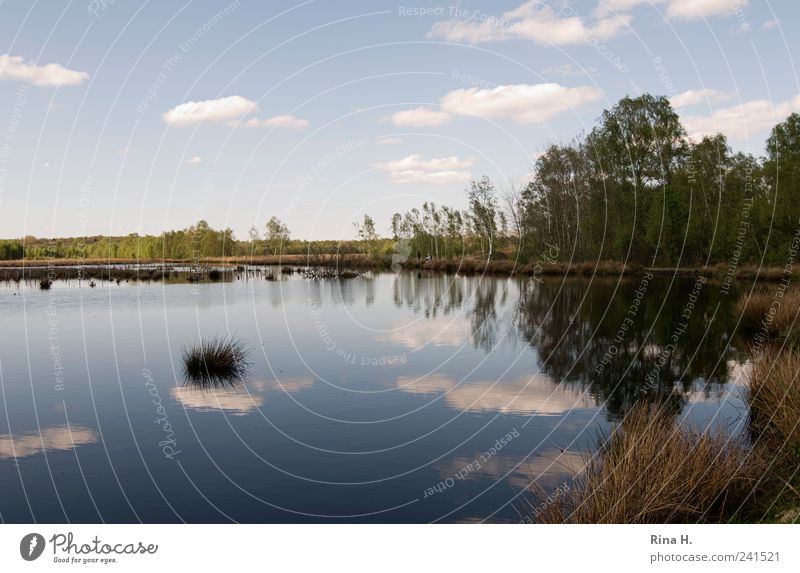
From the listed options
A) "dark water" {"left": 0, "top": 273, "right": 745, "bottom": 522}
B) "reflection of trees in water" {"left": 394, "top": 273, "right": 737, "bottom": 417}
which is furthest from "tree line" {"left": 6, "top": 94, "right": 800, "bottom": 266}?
"dark water" {"left": 0, "top": 273, "right": 745, "bottom": 522}

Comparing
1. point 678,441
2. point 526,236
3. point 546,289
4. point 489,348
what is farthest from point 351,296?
point 678,441

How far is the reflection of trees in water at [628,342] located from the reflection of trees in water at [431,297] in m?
4.57

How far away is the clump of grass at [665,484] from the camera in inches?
313

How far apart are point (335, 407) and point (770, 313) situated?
19945 mm

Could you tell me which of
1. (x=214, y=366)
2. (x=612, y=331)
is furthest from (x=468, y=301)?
(x=214, y=366)

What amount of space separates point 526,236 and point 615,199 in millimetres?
13528

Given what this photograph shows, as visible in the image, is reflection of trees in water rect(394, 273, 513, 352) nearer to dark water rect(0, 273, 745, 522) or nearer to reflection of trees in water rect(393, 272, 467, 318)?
reflection of trees in water rect(393, 272, 467, 318)

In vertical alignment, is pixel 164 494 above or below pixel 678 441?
below

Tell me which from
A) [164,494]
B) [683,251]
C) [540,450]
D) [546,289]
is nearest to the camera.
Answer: [164,494]

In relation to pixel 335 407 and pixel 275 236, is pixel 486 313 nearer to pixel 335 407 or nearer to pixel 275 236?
pixel 335 407

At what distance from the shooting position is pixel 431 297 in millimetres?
48625

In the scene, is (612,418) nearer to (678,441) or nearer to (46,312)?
(678,441)

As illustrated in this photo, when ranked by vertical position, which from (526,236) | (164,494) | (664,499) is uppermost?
(526,236)

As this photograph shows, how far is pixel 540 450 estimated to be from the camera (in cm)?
1298
